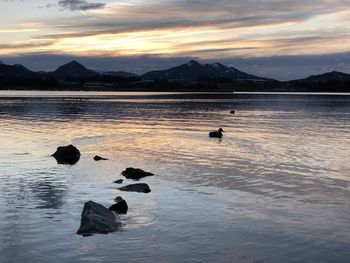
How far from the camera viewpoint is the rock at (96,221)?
21.2 metres

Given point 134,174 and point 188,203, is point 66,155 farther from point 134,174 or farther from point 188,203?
point 188,203

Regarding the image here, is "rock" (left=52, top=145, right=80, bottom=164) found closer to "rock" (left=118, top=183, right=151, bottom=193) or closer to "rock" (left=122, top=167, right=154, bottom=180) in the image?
"rock" (left=122, top=167, right=154, bottom=180)

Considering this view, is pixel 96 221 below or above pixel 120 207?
above

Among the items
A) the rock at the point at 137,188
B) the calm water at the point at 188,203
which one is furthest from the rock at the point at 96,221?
the rock at the point at 137,188

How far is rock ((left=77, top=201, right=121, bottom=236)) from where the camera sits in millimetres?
21188

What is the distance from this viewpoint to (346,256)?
1848 centimetres

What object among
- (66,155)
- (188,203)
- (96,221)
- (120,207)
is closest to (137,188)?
(188,203)

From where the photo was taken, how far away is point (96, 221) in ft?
70.6

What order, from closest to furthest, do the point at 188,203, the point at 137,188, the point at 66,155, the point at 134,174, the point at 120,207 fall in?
1. the point at 120,207
2. the point at 188,203
3. the point at 137,188
4. the point at 134,174
5. the point at 66,155

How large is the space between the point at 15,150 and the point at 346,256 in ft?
125

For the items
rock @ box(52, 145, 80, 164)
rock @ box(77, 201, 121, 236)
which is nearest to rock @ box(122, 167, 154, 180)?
rock @ box(52, 145, 80, 164)

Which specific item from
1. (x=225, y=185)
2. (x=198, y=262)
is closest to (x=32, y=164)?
(x=225, y=185)

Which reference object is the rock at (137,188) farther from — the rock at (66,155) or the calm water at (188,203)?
the rock at (66,155)

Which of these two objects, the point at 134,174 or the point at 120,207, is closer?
the point at 120,207
